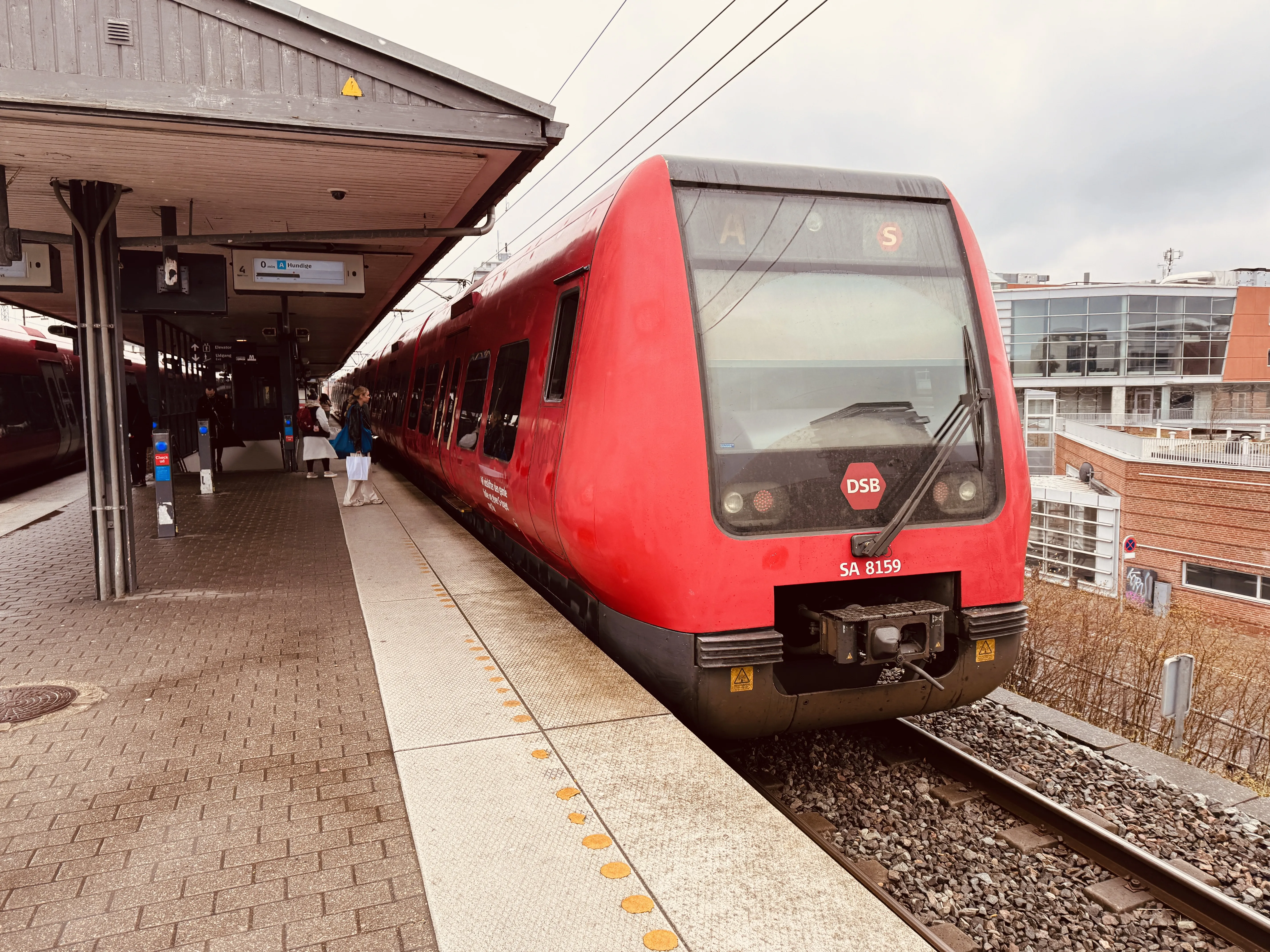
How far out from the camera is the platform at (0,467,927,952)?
2.62 metres

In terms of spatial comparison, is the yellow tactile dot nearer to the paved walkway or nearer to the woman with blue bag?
the paved walkway

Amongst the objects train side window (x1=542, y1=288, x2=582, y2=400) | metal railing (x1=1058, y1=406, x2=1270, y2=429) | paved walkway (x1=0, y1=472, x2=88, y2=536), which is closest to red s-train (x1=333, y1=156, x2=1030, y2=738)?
train side window (x1=542, y1=288, x2=582, y2=400)

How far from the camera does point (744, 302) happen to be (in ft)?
14.1

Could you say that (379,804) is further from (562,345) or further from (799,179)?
(799,179)

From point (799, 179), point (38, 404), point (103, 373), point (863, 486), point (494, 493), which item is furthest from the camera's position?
point (38, 404)

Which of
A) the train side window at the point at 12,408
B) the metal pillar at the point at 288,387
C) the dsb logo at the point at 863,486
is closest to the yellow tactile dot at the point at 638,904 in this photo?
the dsb logo at the point at 863,486

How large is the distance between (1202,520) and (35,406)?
101 feet

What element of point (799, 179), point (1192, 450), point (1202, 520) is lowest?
→ point (1202, 520)

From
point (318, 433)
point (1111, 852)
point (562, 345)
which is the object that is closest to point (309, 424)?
point (318, 433)

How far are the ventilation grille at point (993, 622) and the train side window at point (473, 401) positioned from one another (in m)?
4.49

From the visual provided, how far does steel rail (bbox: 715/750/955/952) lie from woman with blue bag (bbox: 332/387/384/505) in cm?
835

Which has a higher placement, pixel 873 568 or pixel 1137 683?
pixel 873 568

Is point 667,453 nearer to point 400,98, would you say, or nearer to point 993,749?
point 993,749

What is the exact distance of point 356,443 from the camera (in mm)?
11867
